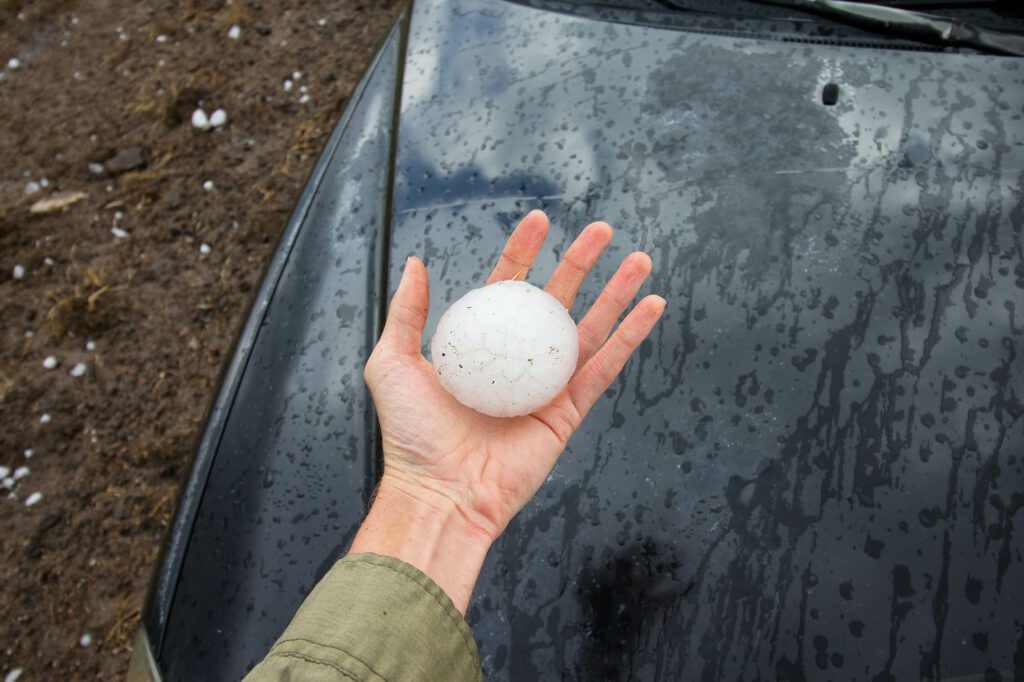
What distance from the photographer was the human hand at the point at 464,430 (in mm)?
1454

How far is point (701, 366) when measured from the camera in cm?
149

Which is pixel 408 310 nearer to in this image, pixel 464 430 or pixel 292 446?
pixel 464 430

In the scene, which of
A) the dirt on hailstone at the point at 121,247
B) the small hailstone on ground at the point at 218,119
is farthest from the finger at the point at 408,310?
the small hailstone on ground at the point at 218,119

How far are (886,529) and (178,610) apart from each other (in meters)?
1.28

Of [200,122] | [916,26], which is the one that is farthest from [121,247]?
[916,26]

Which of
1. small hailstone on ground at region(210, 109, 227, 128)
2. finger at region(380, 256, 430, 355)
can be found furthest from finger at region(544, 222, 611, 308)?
small hailstone on ground at region(210, 109, 227, 128)

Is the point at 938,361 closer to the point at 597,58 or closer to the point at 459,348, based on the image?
the point at 459,348

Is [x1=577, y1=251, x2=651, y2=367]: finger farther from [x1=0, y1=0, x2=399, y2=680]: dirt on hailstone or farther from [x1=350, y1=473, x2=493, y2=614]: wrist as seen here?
[x1=0, y1=0, x2=399, y2=680]: dirt on hailstone

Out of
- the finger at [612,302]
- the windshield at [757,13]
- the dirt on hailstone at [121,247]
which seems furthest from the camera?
the dirt on hailstone at [121,247]

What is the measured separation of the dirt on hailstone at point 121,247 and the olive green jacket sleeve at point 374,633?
35.7 inches

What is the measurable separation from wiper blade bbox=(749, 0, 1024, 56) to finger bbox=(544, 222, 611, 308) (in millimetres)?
848

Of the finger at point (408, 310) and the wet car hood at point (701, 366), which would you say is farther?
the finger at point (408, 310)

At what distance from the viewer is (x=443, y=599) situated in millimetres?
1295

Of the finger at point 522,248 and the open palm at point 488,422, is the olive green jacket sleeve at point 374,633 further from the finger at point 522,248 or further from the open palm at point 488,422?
the finger at point 522,248
